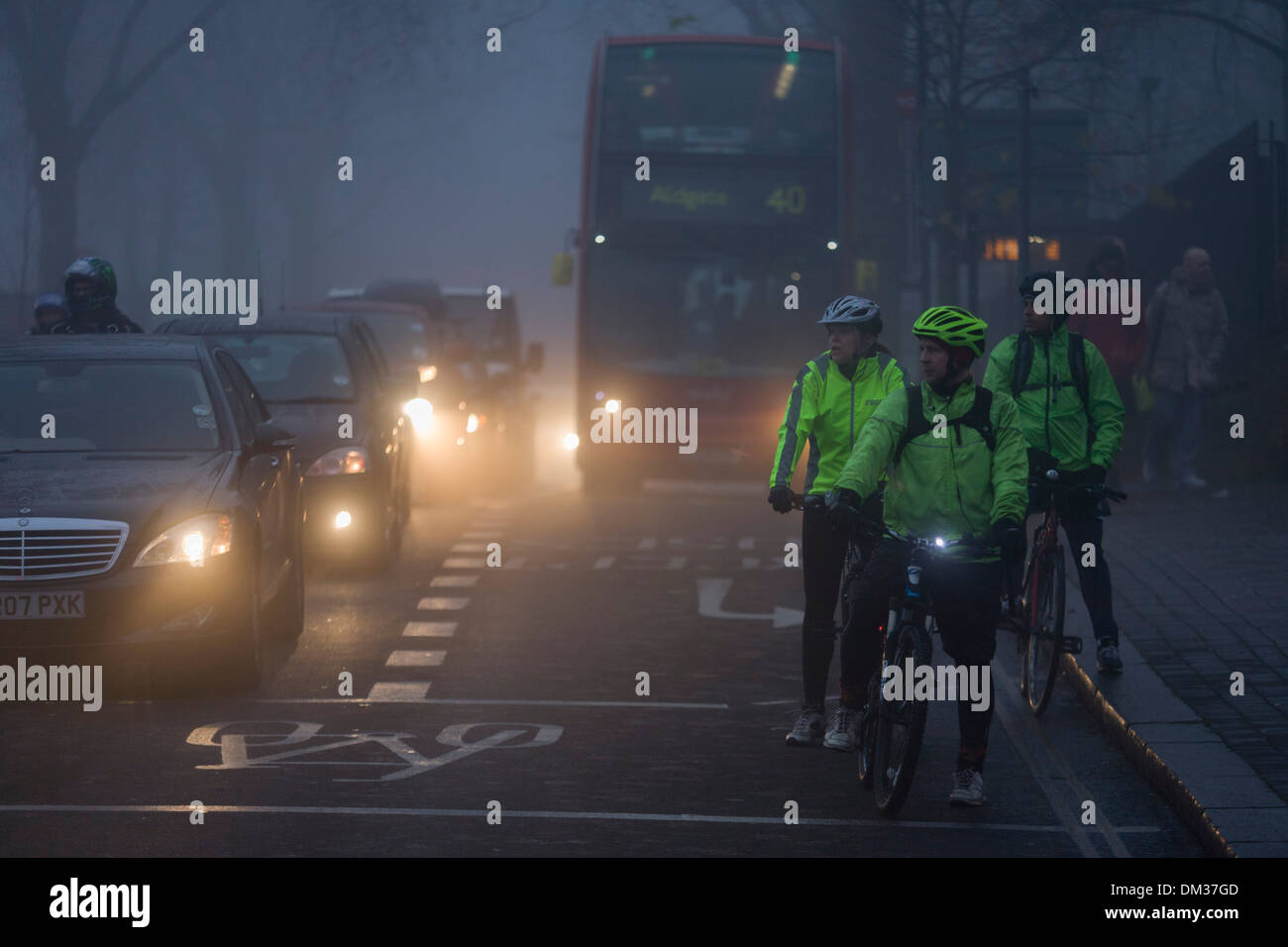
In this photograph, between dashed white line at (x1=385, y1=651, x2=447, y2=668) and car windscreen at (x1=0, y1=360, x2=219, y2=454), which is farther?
dashed white line at (x1=385, y1=651, x2=447, y2=668)

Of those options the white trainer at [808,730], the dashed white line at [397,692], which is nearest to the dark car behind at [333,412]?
the dashed white line at [397,692]

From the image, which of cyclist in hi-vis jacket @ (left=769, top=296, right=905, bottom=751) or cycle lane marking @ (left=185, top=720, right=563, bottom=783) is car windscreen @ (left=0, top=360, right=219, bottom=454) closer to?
cycle lane marking @ (left=185, top=720, right=563, bottom=783)

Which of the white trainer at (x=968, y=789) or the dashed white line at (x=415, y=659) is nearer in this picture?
the white trainer at (x=968, y=789)

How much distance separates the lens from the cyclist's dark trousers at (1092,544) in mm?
10492

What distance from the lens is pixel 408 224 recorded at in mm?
89438

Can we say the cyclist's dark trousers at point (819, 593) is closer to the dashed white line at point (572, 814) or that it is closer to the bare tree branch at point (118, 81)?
the dashed white line at point (572, 814)

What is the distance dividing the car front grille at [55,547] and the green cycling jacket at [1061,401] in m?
3.96

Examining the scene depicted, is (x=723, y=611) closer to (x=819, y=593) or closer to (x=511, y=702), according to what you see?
(x=511, y=702)

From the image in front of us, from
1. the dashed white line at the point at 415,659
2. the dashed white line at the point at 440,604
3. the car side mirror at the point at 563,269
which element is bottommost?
the dashed white line at the point at 415,659

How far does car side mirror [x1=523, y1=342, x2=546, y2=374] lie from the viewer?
89.5 feet

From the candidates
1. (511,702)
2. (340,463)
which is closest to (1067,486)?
(511,702)

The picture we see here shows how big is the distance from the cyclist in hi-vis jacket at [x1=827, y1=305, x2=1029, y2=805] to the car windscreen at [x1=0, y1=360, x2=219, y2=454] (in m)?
4.14

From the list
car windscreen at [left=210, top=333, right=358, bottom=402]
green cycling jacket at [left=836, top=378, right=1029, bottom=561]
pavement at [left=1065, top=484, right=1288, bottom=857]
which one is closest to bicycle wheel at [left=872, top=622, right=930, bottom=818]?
green cycling jacket at [left=836, top=378, right=1029, bottom=561]

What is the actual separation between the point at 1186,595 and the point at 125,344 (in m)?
5.95
